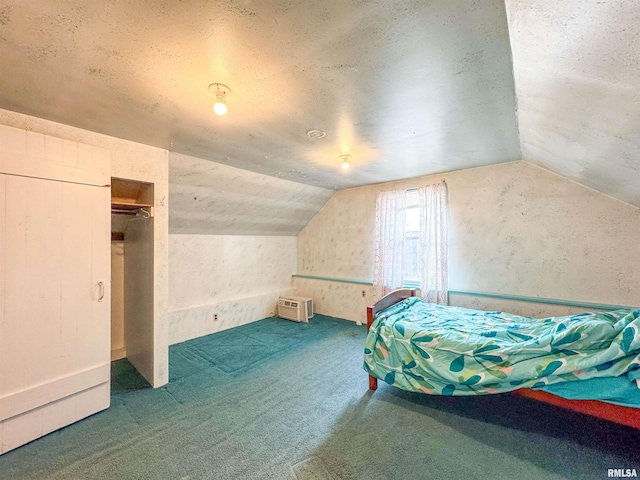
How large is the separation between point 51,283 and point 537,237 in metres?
4.52

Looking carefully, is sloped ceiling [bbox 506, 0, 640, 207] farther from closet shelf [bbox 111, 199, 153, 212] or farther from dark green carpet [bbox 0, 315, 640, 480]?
closet shelf [bbox 111, 199, 153, 212]

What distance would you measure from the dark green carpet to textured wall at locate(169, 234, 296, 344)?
113cm

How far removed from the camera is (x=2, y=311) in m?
1.70

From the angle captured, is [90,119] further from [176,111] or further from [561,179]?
[561,179]

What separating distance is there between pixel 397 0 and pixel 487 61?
0.66m

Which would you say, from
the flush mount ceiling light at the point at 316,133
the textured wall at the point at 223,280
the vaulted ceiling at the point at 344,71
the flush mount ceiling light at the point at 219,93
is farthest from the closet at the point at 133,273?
the flush mount ceiling light at the point at 316,133

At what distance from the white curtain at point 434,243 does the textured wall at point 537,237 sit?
0.41ft

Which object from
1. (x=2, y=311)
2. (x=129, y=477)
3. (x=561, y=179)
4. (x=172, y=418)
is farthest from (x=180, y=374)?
(x=561, y=179)

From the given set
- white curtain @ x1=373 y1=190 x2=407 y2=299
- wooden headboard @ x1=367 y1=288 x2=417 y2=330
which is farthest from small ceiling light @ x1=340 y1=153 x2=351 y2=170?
wooden headboard @ x1=367 y1=288 x2=417 y2=330

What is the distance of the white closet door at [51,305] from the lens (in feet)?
5.68

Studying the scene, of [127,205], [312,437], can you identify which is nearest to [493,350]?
[312,437]

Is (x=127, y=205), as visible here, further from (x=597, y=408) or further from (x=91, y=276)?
(x=597, y=408)

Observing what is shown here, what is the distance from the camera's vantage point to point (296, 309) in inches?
177

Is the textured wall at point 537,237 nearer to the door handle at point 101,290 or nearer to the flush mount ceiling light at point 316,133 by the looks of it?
the flush mount ceiling light at point 316,133
